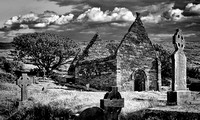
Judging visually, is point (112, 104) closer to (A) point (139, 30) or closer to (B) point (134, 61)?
(B) point (134, 61)

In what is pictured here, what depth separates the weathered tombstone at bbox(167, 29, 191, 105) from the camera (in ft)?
44.0

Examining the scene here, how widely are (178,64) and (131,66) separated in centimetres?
1386

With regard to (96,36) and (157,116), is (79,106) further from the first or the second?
(96,36)

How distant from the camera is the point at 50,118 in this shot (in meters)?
12.0

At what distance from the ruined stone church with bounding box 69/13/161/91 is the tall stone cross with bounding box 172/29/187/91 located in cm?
1270

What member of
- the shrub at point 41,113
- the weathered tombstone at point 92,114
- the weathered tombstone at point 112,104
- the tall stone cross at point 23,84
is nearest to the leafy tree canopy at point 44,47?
the tall stone cross at point 23,84

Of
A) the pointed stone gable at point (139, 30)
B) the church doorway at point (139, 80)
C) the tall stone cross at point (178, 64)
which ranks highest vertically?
the pointed stone gable at point (139, 30)

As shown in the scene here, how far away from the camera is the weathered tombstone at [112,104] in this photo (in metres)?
9.67

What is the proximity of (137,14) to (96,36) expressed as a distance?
7.17 meters

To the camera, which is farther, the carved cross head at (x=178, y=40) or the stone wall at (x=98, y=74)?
the stone wall at (x=98, y=74)

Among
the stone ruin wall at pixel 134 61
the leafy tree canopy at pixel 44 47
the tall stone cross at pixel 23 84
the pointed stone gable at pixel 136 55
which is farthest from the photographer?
the leafy tree canopy at pixel 44 47

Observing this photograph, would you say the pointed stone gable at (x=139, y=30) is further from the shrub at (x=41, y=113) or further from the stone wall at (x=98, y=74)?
the shrub at (x=41, y=113)

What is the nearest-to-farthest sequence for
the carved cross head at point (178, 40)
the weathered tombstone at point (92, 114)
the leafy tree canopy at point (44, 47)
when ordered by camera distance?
the weathered tombstone at point (92, 114), the carved cross head at point (178, 40), the leafy tree canopy at point (44, 47)

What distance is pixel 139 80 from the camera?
2942 centimetres
